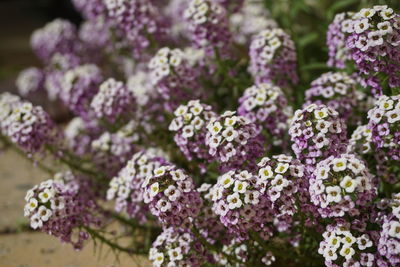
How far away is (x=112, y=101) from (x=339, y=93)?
2.09m

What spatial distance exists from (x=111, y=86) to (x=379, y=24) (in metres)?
2.64

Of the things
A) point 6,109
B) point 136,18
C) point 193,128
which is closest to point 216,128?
point 193,128

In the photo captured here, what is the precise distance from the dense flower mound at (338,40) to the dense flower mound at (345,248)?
1.81 metres

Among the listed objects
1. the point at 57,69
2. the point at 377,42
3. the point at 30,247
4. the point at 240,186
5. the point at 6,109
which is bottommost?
the point at 30,247

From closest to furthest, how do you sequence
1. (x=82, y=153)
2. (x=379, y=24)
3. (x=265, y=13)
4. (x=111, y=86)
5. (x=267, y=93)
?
(x=379, y=24) → (x=267, y=93) → (x=111, y=86) → (x=82, y=153) → (x=265, y=13)

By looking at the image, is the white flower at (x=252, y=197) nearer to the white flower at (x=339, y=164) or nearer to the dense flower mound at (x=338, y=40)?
the white flower at (x=339, y=164)

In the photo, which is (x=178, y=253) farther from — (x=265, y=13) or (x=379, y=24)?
(x=265, y=13)

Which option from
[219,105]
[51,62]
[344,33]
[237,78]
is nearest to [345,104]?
[344,33]

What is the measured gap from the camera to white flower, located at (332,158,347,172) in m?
3.09

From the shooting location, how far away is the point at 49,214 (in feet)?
12.3

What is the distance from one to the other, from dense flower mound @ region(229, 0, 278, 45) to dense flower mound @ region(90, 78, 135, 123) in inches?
66.9

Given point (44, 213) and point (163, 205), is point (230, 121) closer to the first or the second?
point (163, 205)

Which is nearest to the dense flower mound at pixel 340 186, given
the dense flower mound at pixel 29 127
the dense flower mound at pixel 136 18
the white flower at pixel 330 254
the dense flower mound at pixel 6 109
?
the white flower at pixel 330 254

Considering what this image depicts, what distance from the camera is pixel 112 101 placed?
16.2 feet
